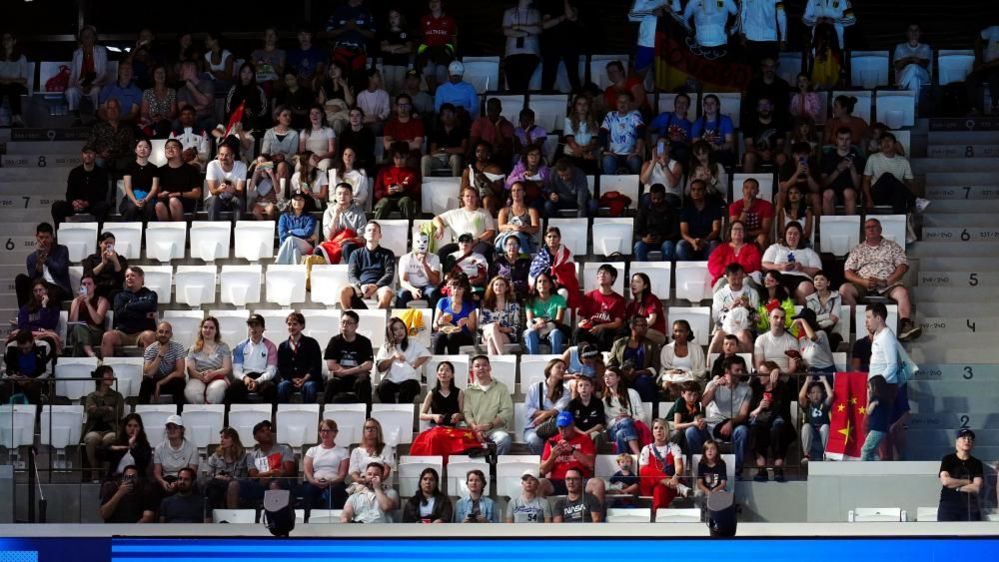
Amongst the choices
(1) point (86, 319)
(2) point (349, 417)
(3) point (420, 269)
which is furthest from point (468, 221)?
(1) point (86, 319)

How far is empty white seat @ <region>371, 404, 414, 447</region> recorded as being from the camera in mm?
13586

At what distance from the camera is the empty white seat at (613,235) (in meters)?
15.9

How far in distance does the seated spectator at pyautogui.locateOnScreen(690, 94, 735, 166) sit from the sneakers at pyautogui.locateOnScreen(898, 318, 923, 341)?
250 cm

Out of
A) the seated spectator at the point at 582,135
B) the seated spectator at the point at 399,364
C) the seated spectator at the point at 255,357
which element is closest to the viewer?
the seated spectator at the point at 399,364

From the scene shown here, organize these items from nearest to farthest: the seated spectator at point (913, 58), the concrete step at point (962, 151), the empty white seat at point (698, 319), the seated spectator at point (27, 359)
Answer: the seated spectator at point (27, 359) < the empty white seat at point (698, 319) < the concrete step at point (962, 151) < the seated spectator at point (913, 58)

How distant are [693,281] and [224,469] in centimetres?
512

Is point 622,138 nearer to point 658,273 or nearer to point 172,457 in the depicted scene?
point 658,273

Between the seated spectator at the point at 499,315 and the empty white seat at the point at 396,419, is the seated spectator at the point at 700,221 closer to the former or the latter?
the seated spectator at the point at 499,315

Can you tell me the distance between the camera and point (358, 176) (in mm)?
16312

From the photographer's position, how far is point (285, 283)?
15.6 meters

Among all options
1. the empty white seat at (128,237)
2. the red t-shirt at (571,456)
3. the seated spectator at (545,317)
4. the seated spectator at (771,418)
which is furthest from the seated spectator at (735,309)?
the empty white seat at (128,237)

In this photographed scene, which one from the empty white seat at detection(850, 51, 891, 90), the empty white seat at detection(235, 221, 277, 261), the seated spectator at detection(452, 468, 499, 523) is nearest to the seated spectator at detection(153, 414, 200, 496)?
the seated spectator at detection(452, 468, 499, 523)

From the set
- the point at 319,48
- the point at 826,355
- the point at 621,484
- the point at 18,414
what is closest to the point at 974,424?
the point at 826,355

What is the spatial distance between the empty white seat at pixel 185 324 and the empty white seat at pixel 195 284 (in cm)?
48
